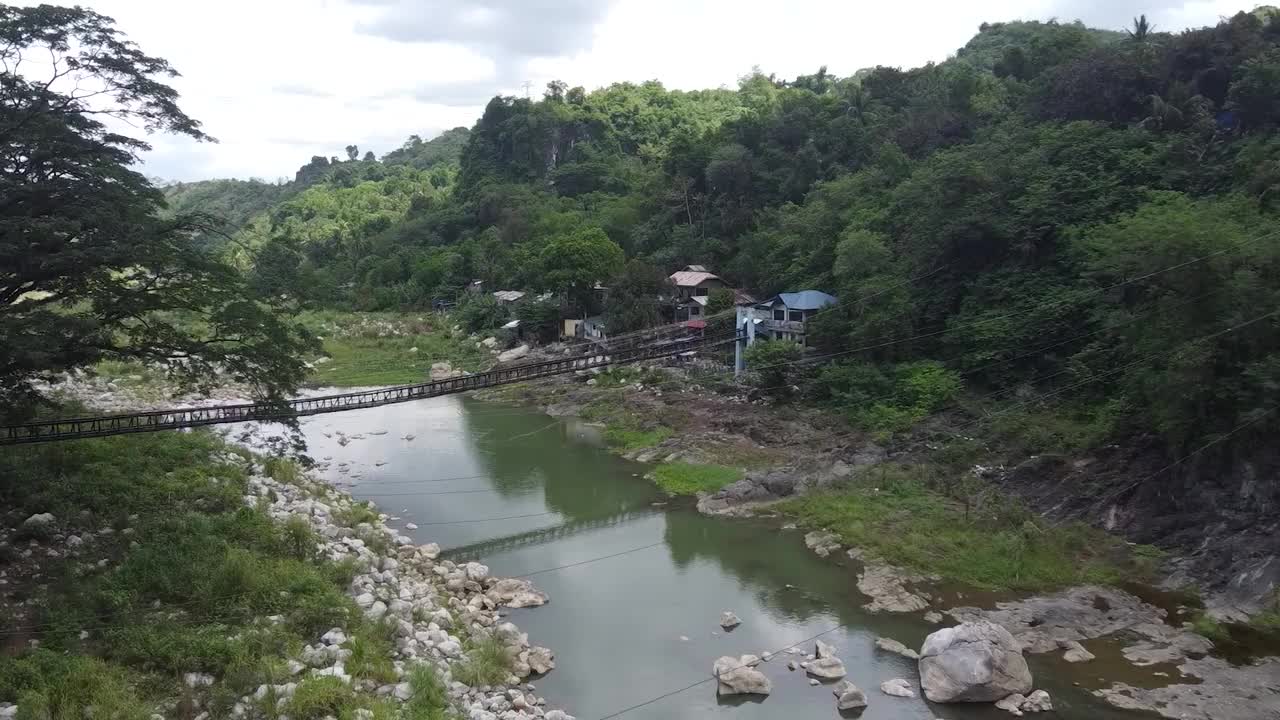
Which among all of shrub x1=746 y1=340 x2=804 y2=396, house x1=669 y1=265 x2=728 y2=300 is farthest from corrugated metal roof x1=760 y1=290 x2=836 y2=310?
house x1=669 y1=265 x2=728 y2=300

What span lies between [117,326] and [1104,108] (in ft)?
75.2

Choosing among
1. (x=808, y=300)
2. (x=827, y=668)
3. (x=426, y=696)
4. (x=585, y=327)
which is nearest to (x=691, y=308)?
(x=585, y=327)

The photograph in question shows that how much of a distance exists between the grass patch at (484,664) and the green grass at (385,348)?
17779 mm

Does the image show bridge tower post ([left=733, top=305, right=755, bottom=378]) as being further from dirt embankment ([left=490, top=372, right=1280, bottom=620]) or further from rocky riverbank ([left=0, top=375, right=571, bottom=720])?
rocky riverbank ([left=0, top=375, right=571, bottom=720])

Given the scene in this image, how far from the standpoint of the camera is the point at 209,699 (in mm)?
7969

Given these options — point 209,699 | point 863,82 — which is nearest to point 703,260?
point 863,82

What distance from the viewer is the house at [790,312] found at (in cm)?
2188

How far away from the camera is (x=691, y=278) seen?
27.8 metres

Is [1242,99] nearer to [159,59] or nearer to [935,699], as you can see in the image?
[935,699]

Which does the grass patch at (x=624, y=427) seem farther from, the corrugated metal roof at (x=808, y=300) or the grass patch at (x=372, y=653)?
the grass patch at (x=372, y=653)

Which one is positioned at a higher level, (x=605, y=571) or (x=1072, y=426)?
(x=1072, y=426)

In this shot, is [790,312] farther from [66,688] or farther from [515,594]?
[66,688]

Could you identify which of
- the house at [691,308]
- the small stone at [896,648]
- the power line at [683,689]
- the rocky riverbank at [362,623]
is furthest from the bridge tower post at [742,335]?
the small stone at [896,648]

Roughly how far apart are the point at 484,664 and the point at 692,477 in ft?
27.9
